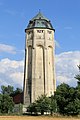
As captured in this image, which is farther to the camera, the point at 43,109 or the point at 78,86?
the point at 43,109

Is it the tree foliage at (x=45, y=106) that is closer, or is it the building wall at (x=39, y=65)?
the tree foliage at (x=45, y=106)

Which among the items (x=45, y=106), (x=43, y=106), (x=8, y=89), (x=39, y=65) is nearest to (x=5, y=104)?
(x=43, y=106)

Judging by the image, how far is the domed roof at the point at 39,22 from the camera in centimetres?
9469

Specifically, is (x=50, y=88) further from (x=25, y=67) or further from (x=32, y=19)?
(x=32, y=19)

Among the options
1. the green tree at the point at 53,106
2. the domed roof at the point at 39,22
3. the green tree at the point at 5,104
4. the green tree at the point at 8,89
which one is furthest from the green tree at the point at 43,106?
the green tree at the point at 8,89

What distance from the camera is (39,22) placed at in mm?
94875

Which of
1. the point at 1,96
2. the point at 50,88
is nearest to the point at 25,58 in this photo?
the point at 50,88

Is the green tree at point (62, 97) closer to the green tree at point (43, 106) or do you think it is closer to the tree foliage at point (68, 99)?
the tree foliage at point (68, 99)

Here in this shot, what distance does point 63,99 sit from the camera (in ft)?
231

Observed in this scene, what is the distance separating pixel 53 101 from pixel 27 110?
38.0 ft

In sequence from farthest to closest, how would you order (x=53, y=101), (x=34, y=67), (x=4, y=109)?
(x=34, y=67) → (x=4, y=109) → (x=53, y=101)

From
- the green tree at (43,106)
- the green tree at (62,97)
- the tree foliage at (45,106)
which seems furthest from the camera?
the green tree at (43,106)

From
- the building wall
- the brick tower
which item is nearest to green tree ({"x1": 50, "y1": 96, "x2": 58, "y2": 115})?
the brick tower

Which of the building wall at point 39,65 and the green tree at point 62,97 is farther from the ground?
the building wall at point 39,65
